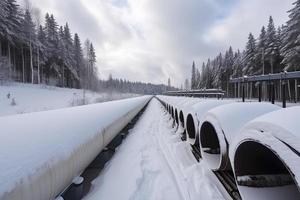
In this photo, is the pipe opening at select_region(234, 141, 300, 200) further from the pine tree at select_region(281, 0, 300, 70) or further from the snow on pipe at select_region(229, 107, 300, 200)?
the pine tree at select_region(281, 0, 300, 70)

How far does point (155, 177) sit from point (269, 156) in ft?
5.58

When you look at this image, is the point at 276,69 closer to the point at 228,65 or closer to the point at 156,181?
the point at 228,65

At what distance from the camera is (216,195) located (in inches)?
115

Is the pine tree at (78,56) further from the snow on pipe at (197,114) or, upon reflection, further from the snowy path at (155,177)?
the snowy path at (155,177)

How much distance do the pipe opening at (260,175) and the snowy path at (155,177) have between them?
72cm

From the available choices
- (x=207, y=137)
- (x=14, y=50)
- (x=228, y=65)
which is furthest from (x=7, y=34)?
(x=228, y=65)

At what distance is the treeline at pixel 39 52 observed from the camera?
3300 centimetres

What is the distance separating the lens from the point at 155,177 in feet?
11.9

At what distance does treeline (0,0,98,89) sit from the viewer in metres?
33.0

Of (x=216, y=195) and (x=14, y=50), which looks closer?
(x=216, y=195)

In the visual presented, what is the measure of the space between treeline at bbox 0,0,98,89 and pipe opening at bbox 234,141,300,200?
102 feet

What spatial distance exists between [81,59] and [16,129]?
→ 5739 centimetres

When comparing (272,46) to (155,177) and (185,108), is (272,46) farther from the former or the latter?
(155,177)

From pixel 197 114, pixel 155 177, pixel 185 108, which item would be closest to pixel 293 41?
pixel 185 108
